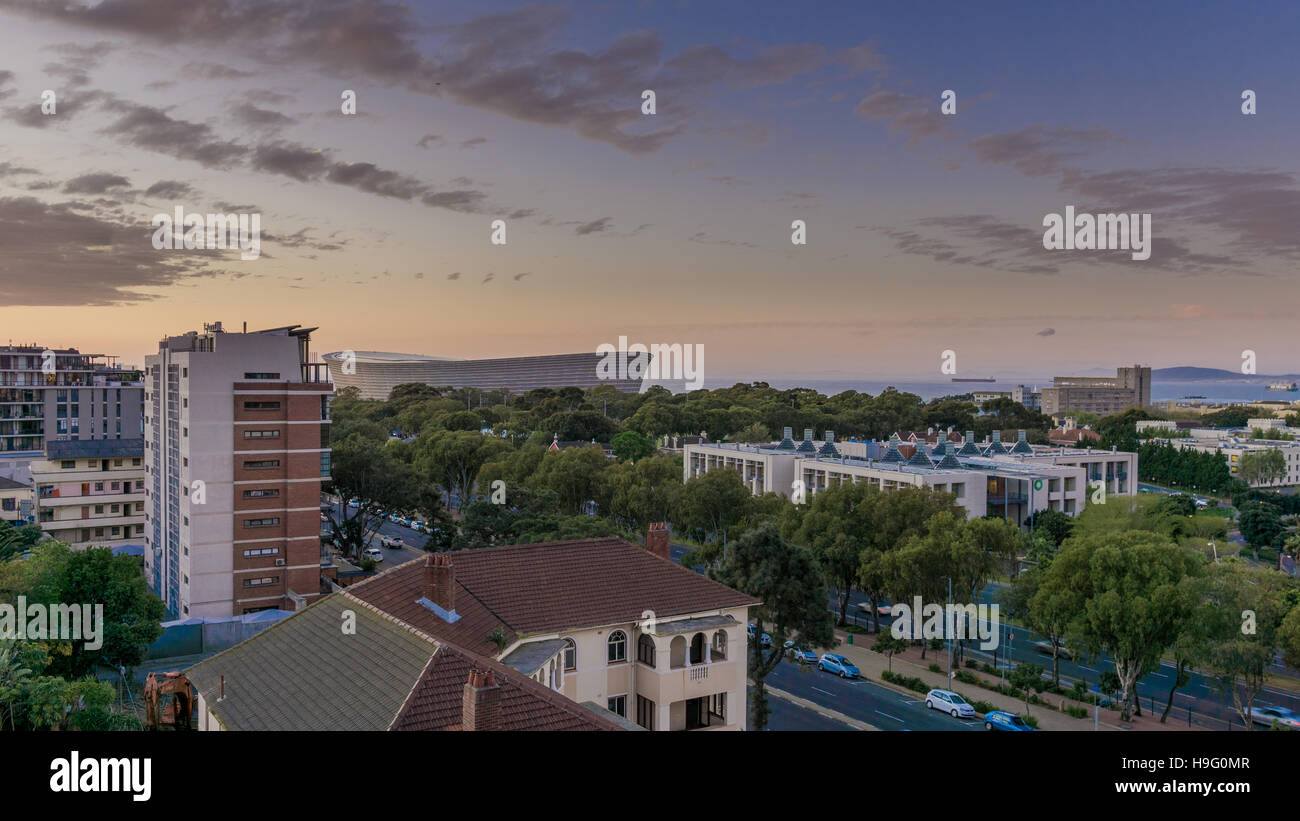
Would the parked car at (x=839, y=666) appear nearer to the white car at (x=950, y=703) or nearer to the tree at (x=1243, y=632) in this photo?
the white car at (x=950, y=703)

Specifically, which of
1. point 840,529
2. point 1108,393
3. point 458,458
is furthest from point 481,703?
point 1108,393

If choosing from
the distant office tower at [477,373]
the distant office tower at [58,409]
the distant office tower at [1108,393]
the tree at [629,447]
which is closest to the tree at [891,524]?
the tree at [629,447]

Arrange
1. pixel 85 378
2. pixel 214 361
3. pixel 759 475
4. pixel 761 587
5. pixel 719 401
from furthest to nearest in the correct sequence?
pixel 719 401 < pixel 85 378 < pixel 759 475 < pixel 214 361 < pixel 761 587

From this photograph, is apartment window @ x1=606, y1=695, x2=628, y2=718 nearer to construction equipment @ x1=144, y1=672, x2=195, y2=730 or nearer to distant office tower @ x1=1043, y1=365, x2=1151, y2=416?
construction equipment @ x1=144, y1=672, x2=195, y2=730

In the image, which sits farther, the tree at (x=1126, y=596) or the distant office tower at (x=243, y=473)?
the distant office tower at (x=243, y=473)
